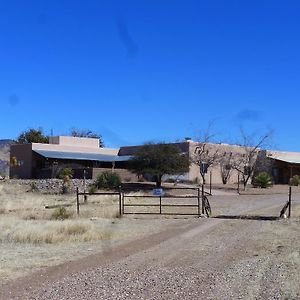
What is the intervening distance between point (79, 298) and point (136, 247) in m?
6.75

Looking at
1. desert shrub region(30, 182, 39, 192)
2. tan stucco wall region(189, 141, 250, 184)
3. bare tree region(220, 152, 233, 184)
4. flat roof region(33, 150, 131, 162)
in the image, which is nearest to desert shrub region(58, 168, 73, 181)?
desert shrub region(30, 182, 39, 192)

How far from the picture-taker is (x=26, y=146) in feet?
221

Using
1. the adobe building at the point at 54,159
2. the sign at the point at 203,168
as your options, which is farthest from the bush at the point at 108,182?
the sign at the point at 203,168

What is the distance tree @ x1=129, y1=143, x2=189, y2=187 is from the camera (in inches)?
1988

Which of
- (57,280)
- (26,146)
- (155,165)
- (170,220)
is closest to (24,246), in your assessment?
(57,280)

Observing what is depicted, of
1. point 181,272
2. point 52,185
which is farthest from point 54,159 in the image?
point 181,272

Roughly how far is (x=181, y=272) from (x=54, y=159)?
55.6 meters

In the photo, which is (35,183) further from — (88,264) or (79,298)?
(79,298)

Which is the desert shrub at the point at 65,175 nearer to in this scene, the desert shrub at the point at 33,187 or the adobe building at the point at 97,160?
the desert shrub at the point at 33,187

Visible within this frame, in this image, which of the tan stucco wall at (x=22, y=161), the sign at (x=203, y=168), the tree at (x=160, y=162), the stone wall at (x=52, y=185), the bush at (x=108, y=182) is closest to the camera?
the bush at (x=108, y=182)

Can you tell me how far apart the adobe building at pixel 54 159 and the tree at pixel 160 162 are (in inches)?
400

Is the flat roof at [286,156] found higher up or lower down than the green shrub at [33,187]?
higher up

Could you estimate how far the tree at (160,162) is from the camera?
50500 millimetres

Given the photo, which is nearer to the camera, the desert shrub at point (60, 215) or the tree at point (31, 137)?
the desert shrub at point (60, 215)
